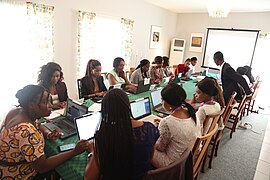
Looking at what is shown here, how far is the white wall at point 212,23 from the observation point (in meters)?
5.45

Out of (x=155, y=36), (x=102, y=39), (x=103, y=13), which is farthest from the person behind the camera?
(x=155, y=36)

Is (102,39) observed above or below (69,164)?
above

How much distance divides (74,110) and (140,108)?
27.3 inches

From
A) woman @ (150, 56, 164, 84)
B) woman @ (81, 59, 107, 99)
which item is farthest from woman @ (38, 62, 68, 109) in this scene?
woman @ (150, 56, 164, 84)

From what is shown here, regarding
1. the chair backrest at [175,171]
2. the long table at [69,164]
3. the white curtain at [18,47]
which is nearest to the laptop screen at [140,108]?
the long table at [69,164]

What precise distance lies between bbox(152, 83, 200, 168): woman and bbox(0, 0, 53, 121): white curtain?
2807 millimetres

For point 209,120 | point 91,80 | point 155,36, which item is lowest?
point 209,120

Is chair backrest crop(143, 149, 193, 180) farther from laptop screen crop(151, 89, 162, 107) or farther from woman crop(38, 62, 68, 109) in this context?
woman crop(38, 62, 68, 109)

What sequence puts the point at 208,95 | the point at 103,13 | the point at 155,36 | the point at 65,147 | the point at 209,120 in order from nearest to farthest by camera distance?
the point at 65,147 → the point at 209,120 → the point at 208,95 → the point at 103,13 → the point at 155,36

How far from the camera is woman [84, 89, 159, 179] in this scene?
3.31ft

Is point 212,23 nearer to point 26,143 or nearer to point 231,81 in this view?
point 231,81

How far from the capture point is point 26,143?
3.64 feet

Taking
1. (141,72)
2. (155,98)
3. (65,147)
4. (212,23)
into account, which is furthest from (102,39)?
(212,23)

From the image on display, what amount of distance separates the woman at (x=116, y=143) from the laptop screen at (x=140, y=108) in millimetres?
913
